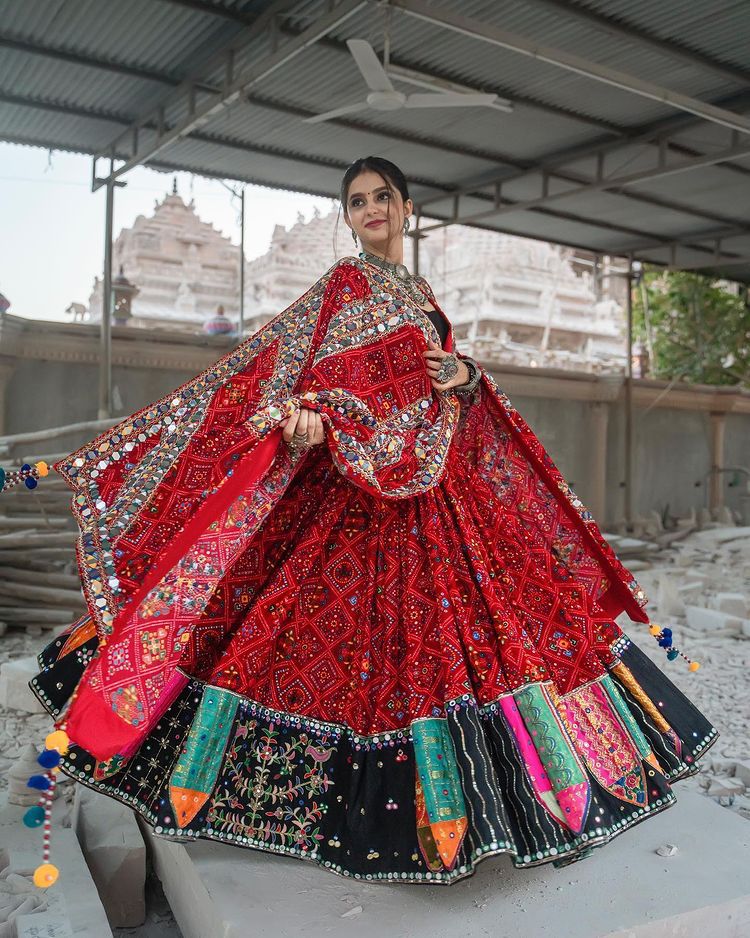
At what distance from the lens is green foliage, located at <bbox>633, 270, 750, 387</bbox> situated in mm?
11594

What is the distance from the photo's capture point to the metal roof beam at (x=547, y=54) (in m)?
4.18

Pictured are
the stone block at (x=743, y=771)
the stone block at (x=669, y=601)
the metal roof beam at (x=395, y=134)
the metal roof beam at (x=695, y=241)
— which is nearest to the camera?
the stone block at (x=743, y=771)

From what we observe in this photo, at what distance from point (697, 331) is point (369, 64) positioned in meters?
8.60

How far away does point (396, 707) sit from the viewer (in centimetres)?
198

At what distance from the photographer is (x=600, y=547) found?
8.11ft

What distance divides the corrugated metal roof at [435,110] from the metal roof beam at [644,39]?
0.04 feet

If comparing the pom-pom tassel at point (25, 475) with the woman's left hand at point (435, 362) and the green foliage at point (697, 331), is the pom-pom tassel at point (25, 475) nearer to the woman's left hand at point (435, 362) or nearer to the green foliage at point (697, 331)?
the woman's left hand at point (435, 362)

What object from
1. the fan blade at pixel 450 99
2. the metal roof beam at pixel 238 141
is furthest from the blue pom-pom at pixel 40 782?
the metal roof beam at pixel 238 141

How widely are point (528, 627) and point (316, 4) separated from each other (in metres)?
3.99

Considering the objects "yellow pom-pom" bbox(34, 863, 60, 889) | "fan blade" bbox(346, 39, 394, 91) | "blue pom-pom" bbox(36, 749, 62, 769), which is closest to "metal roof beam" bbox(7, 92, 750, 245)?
"fan blade" bbox(346, 39, 394, 91)

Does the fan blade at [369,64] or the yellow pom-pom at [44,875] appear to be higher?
the fan blade at [369,64]

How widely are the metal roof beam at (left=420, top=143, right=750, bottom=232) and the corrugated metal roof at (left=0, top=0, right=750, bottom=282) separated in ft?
0.09

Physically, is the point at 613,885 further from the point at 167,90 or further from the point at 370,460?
the point at 167,90

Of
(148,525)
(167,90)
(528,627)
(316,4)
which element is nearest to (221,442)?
(148,525)
